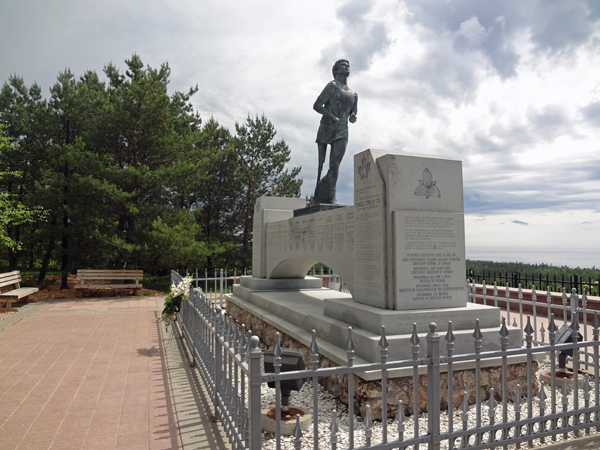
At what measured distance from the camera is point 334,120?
7.99 m

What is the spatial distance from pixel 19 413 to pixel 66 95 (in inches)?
680

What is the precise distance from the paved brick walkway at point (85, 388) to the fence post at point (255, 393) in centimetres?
121

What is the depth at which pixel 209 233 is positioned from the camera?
21797 millimetres

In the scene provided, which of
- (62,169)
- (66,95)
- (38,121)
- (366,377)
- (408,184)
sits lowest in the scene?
(366,377)

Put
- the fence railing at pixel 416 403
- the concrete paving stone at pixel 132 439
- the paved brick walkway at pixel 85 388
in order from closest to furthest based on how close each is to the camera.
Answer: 1. the fence railing at pixel 416 403
2. the concrete paving stone at pixel 132 439
3. the paved brick walkway at pixel 85 388

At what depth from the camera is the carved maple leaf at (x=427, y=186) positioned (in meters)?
4.88

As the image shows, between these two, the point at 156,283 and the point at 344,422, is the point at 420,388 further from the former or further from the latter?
the point at 156,283

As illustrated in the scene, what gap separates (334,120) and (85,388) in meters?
5.98

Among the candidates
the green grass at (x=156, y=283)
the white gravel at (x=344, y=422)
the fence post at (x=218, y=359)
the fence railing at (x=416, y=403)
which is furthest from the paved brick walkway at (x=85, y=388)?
the green grass at (x=156, y=283)

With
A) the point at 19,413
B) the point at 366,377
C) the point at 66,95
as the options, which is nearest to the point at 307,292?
the point at 366,377

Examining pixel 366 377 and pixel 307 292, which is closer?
pixel 366 377

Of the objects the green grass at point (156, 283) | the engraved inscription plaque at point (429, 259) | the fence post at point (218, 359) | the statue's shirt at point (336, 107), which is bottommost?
the green grass at point (156, 283)

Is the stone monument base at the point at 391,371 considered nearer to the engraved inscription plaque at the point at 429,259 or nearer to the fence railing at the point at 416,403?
the fence railing at the point at 416,403

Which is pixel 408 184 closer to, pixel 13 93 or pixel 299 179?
pixel 299 179
